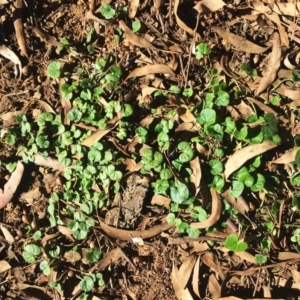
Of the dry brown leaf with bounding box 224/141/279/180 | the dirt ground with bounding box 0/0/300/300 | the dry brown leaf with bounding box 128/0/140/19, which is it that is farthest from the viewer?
the dry brown leaf with bounding box 128/0/140/19

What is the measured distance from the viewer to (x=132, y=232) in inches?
125

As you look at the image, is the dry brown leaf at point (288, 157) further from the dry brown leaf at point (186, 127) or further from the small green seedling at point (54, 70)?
the small green seedling at point (54, 70)

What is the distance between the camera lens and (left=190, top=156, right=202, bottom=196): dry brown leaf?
119 inches

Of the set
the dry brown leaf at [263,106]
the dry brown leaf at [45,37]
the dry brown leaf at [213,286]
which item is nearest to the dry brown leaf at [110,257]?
the dry brown leaf at [213,286]

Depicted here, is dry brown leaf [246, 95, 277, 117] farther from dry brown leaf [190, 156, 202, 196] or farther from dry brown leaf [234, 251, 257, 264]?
dry brown leaf [234, 251, 257, 264]

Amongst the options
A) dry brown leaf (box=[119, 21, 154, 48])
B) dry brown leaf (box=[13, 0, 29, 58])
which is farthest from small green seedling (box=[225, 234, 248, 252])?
dry brown leaf (box=[13, 0, 29, 58])

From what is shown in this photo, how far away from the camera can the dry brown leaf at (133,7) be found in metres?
3.22

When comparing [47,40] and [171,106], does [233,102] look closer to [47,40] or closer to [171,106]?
[171,106]

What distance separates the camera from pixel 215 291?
3143 mm

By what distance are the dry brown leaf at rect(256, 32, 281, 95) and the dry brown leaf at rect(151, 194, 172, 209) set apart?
2.77ft

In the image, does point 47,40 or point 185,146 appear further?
point 47,40

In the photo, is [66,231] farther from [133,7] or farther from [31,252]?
[133,7]

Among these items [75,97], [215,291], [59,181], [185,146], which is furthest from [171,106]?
[215,291]

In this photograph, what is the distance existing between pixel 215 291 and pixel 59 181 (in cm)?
117
